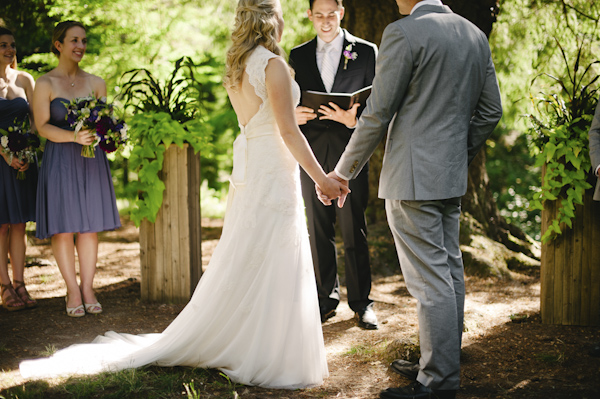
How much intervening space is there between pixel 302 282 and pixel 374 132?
955mm

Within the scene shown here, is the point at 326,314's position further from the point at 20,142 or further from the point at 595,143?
the point at 20,142

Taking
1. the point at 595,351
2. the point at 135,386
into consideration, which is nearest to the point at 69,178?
the point at 135,386

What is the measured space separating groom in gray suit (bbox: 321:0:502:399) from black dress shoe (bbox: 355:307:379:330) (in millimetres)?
1259

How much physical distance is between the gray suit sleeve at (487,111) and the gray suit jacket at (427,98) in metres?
0.06

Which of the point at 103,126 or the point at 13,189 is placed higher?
the point at 103,126

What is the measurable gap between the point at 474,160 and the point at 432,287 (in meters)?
3.49

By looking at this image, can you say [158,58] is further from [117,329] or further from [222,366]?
[222,366]

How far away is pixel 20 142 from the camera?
4340mm

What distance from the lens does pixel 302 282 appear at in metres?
3.05

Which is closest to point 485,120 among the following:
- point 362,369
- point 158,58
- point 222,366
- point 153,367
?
point 362,369

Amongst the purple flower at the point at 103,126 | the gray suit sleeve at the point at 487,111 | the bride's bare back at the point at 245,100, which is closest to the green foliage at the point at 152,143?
the purple flower at the point at 103,126

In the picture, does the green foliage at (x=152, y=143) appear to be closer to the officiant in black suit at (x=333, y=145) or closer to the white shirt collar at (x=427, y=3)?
the officiant in black suit at (x=333, y=145)

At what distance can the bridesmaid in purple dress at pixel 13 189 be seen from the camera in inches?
177

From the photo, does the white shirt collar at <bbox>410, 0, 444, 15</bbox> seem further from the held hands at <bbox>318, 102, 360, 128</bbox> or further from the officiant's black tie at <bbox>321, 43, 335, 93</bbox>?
the officiant's black tie at <bbox>321, 43, 335, 93</bbox>
